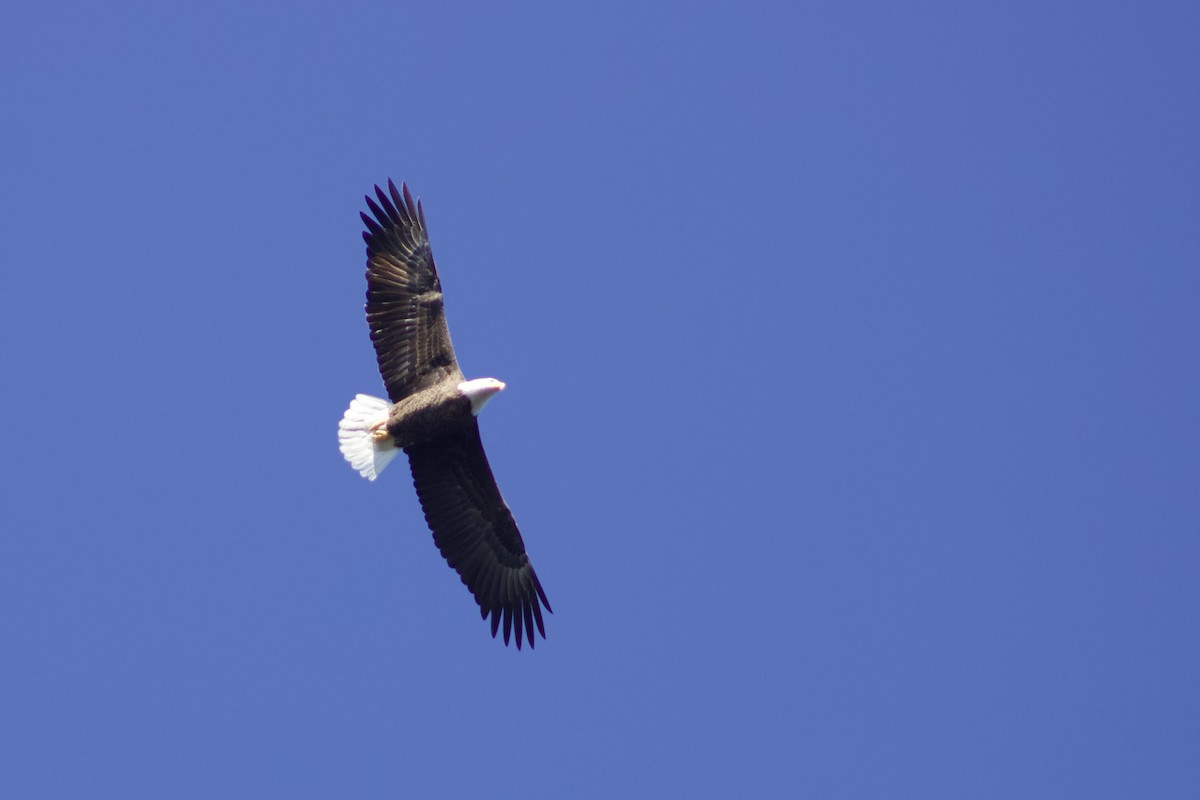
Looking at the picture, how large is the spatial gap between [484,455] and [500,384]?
0.55m

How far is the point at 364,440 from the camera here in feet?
37.3

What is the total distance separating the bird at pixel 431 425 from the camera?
1120cm

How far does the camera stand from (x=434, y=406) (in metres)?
11.1

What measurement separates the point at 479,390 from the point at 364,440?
0.91 m

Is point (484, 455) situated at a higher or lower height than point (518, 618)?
higher

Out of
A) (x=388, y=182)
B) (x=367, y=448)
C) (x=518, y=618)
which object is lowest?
(x=518, y=618)

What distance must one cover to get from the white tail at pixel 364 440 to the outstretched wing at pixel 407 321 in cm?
19

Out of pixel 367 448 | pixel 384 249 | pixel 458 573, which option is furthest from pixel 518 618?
pixel 384 249

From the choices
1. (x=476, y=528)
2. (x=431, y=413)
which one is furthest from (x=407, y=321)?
(x=476, y=528)

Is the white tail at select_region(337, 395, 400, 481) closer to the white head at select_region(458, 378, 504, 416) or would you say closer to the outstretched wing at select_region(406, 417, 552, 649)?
the outstretched wing at select_region(406, 417, 552, 649)

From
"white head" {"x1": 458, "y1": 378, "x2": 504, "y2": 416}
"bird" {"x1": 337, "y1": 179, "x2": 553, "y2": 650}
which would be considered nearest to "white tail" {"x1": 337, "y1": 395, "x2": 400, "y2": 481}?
"bird" {"x1": 337, "y1": 179, "x2": 553, "y2": 650}

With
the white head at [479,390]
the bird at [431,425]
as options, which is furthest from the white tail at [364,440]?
the white head at [479,390]

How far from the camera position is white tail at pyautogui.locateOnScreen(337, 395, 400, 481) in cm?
1134

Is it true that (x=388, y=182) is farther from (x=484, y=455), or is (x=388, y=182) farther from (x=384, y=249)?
(x=484, y=455)
